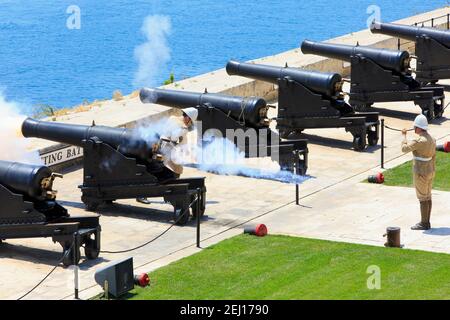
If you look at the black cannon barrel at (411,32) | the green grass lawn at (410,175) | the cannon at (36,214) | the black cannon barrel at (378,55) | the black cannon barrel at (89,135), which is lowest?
the green grass lawn at (410,175)

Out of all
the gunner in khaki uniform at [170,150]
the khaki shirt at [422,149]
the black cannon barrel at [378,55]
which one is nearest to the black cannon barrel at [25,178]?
the gunner in khaki uniform at [170,150]

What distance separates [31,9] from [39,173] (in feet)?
152

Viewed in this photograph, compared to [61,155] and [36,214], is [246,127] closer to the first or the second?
[61,155]

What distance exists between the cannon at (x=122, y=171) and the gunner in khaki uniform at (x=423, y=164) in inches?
133

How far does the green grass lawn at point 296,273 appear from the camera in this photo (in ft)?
57.8

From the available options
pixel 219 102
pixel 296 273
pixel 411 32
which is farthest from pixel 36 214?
pixel 411 32

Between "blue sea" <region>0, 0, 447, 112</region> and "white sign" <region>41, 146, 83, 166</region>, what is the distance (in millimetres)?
7853

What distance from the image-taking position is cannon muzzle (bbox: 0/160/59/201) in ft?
65.6

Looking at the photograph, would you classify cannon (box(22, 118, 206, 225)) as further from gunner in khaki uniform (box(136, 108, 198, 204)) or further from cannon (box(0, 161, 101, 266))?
cannon (box(0, 161, 101, 266))

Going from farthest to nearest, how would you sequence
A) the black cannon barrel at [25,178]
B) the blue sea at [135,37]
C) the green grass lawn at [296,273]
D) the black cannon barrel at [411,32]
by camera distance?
the blue sea at [135,37], the black cannon barrel at [411,32], the black cannon barrel at [25,178], the green grass lawn at [296,273]

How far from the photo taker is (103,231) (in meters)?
21.4

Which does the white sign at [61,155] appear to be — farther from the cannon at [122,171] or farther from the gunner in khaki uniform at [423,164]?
the gunner in khaki uniform at [423,164]
